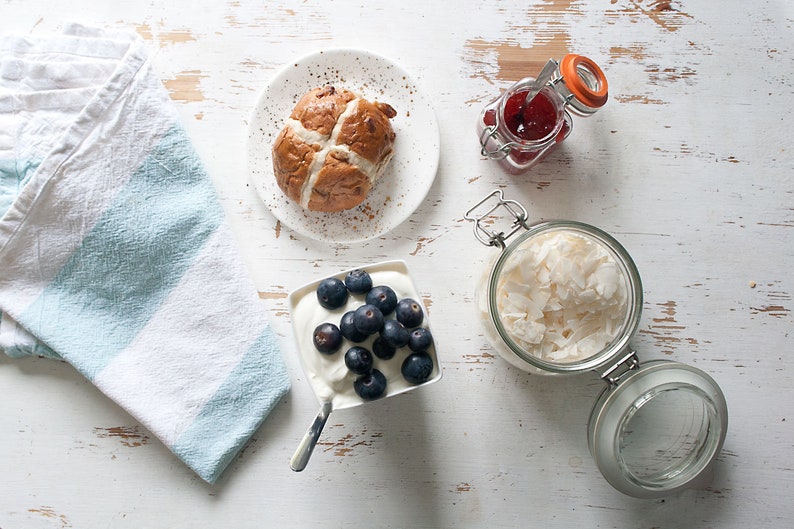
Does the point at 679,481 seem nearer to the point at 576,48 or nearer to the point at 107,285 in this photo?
the point at 576,48

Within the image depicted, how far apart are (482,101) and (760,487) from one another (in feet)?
3.28

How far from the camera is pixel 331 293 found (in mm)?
958

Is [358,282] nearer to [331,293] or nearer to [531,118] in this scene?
[331,293]

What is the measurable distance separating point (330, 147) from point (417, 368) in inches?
17.8

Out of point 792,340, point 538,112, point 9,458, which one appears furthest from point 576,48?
point 9,458

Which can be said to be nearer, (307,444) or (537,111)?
(307,444)

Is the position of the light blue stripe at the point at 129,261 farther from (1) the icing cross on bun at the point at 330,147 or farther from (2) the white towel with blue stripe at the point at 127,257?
(1) the icing cross on bun at the point at 330,147

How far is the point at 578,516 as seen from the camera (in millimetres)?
1161

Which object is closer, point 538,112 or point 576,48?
point 538,112

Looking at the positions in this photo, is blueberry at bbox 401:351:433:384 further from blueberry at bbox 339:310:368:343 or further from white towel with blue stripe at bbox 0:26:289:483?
white towel with blue stripe at bbox 0:26:289:483

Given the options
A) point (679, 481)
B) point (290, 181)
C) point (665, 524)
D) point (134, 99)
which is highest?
point (134, 99)

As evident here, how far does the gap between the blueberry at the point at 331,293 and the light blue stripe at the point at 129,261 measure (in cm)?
33

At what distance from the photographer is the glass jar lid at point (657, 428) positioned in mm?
997

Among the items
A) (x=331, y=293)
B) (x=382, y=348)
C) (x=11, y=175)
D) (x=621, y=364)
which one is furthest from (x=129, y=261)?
(x=621, y=364)
